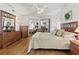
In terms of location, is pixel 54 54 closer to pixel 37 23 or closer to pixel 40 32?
pixel 40 32

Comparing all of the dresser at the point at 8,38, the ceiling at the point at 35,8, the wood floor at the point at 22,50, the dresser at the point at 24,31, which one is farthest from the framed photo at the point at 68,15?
the dresser at the point at 8,38

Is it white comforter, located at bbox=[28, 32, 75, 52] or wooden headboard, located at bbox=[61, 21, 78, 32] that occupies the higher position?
wooden headboard, located at bbox=[61, 21, 78, 32]

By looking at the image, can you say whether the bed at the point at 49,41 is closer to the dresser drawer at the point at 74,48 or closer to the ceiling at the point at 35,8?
the dresser drawer at the point at 74,48

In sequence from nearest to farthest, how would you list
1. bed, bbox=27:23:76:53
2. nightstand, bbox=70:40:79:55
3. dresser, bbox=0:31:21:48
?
nightstand, bbox=70:40:79:55 < dresser, bbox=0:31:21:48 < bed, bbox=27:23:76:53

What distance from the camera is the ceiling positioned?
2.42 m

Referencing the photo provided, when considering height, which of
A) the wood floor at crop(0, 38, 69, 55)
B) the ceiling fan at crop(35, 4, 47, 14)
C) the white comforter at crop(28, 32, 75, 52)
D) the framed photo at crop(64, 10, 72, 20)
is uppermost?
the ceiling fan at crop(35, 4, 47, 14)

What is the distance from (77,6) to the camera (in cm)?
239

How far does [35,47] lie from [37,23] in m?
0.57

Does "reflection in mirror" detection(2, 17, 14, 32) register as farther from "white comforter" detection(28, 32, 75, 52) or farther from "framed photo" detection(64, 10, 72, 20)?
"framed photo" detection(64, 10, 72, 20)

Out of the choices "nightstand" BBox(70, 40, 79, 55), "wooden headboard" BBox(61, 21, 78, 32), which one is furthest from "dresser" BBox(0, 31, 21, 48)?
"nightstand" BBox(70, 40, 79, 55)

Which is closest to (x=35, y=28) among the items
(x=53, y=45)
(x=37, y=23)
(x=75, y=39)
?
(x=37, y=23)

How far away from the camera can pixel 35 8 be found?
8.01 feet

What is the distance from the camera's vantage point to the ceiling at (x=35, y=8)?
2422 mm

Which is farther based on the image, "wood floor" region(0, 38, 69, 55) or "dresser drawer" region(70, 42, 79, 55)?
"wood floor" region(0, 38, 69, 55)
